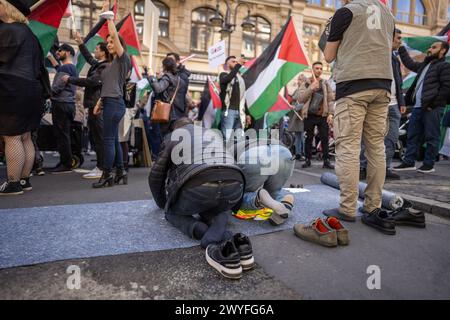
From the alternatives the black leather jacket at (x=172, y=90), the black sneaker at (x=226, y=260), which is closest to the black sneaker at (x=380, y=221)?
the black sneaker at (x=226, y=260)

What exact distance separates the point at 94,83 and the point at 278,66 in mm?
3297

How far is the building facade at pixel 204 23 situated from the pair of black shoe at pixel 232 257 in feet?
56.3

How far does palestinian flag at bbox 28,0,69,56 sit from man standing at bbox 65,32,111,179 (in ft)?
1.76

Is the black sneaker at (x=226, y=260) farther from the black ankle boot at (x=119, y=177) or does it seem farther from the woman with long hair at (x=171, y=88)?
the woman with long hair at (x=171, y=88)

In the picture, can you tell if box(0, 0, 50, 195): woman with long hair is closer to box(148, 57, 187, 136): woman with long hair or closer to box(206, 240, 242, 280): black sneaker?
box(148, 57, 187, 136): woman with long hair

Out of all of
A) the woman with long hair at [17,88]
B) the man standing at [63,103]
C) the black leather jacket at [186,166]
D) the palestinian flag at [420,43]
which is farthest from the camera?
the palestinian flag at [420,43]

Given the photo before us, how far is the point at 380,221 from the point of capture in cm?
264

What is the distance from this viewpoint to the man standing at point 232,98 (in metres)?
6.30

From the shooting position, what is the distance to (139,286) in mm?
1633

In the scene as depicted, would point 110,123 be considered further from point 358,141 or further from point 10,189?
point 358,141

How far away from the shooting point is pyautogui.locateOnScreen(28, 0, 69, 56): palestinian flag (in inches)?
177

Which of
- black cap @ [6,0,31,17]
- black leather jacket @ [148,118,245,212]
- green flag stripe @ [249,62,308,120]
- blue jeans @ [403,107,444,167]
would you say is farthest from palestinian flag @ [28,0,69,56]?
blue jeans @ [403,107,444,167]
